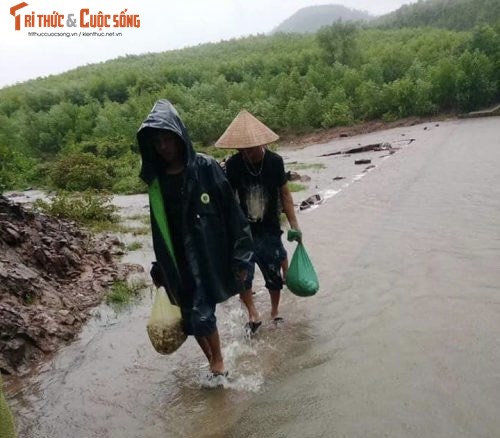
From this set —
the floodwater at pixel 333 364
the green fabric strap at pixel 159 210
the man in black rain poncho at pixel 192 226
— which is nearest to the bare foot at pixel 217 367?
the floodwater at pixel 333 364

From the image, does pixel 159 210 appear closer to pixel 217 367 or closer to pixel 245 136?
pixel 245 136

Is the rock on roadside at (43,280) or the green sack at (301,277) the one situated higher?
the green sack at (301,277)

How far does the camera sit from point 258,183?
4.34 m

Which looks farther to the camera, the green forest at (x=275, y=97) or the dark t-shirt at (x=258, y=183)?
the green forest at (x=275, y=97)

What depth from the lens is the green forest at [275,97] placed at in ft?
82.0

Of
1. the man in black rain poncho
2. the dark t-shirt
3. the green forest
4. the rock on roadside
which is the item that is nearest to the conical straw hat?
the dark t-shirt

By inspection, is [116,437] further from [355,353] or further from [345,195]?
[345,195]

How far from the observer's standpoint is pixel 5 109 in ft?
131

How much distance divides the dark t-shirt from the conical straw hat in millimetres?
178

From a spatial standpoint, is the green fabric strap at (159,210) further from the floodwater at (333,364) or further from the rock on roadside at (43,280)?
the rock on roadside at (43,280)

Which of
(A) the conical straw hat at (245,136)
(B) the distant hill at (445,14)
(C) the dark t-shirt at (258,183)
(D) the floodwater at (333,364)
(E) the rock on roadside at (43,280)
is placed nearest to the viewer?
(D) the floodwater at (333,364)

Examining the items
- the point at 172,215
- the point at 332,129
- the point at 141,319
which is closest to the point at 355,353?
the point at 172,215

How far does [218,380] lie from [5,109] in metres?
41.6

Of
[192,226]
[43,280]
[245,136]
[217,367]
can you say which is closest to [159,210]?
[192,226]
